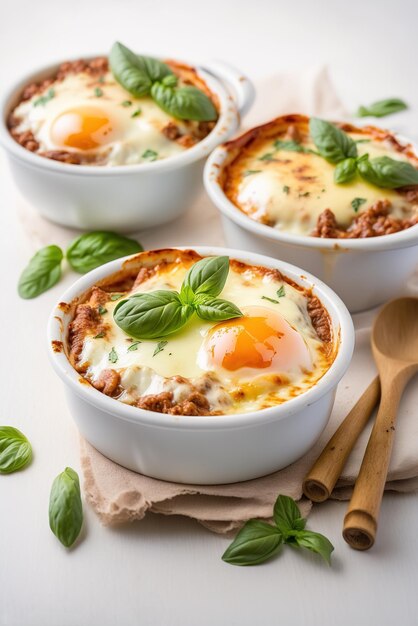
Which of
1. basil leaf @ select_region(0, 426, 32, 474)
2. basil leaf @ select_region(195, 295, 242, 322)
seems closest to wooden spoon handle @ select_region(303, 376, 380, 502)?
basil leaf @ select_region(195, 295, 242, 322)

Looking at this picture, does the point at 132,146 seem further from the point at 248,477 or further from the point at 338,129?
the point at 248,477

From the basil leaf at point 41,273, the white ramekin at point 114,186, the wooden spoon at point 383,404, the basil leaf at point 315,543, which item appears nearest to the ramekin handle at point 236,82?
the white ramekin at point 114,186

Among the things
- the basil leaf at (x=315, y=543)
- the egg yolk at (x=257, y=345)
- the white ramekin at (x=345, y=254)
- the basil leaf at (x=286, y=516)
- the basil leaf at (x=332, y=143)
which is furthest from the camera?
the basil leaf at (x=332, y=143)

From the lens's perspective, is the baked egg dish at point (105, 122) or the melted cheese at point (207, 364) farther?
the baked egg dish at point (105, 122)

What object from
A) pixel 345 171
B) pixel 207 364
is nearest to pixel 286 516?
pixel 207 364

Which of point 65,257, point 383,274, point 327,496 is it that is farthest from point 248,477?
point 65,257

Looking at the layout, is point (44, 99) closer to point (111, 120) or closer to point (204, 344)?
point (111, 120)

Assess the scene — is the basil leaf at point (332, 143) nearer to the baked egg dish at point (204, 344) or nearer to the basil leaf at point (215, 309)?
the baked egg dish at point (204, 344)
